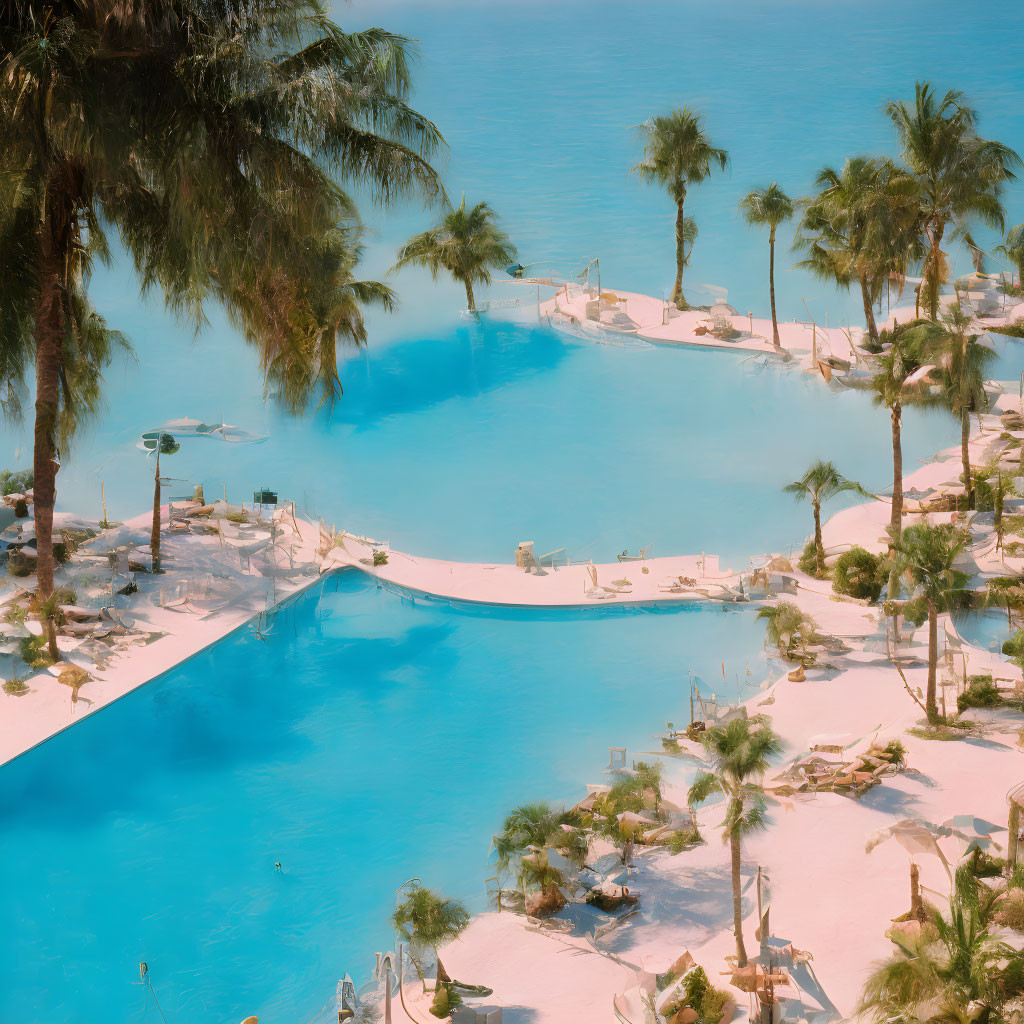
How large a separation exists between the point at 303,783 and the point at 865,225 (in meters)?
22.0

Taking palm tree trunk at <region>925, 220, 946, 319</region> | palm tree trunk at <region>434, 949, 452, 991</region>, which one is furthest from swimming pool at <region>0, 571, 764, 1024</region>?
palm tree trunk at <region>925, 220, 946, 319</region>

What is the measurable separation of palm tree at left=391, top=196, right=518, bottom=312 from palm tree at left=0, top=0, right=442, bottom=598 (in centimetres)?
1650

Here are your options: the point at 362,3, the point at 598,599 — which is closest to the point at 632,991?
the point at 598,599

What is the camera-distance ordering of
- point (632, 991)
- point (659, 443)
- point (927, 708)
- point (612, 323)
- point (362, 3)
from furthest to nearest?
point (362, 3) < point (612, 323) < point (659, 443) < point (927, 708) < point (632, 991)

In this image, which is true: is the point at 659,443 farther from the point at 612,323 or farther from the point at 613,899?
the point at 613,899

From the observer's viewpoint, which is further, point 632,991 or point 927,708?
point 927,708

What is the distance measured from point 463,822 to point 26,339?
1195 cm

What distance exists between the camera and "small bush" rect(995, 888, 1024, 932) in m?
15.9

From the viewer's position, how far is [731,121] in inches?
2414

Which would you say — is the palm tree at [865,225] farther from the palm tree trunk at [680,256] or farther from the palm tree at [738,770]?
the palm tree at [738,770]

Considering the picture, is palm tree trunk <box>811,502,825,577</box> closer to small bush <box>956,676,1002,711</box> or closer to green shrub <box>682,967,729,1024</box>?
small bush <box>956,676,1002,711</box>

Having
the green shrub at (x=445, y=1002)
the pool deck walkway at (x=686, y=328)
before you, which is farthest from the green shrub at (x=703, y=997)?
the pool deck walkway at (x=686, y=328)

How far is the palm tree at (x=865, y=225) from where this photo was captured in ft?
111

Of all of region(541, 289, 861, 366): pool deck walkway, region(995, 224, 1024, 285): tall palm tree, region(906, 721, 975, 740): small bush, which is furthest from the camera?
region(995, 224, 1024, 285): tall palm tree
